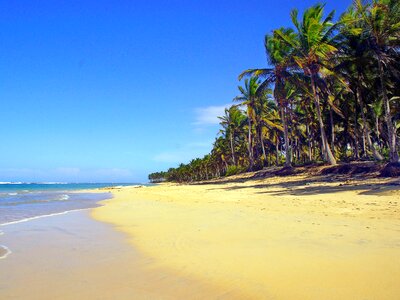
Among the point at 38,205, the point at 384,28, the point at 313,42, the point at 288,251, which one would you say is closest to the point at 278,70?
the point at 313,42

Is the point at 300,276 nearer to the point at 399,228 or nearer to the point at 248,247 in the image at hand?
the point at 248,247

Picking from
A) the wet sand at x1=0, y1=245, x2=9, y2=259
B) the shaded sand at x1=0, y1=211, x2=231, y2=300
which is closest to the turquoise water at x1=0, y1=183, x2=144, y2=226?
the wet sand at x1=0, y1=245, x2=9, y2=259

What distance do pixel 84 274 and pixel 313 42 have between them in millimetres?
26367

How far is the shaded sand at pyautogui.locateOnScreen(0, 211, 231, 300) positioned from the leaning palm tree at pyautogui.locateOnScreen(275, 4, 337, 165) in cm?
2361

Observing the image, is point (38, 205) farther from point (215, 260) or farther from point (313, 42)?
point (313, 42)

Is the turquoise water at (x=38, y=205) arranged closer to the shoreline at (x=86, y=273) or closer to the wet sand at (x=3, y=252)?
the wet sand at (x=3, y=252)

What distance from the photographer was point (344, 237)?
6246mm

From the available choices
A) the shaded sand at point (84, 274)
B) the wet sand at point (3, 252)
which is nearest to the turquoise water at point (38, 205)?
the wet sand at point (3, 252)

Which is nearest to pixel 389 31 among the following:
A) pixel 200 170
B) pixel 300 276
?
pixel 300 276

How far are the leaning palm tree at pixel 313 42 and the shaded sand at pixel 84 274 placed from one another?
77.5 feet

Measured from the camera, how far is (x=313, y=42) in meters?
26.5

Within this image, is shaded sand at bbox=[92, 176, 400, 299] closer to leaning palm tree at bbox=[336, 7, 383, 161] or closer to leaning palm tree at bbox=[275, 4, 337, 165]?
leaning palm tree at bbox=[336, 7, 383, 161]

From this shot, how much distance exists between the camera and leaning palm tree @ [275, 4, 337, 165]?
86.4 ft

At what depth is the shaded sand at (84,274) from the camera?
386 cm
